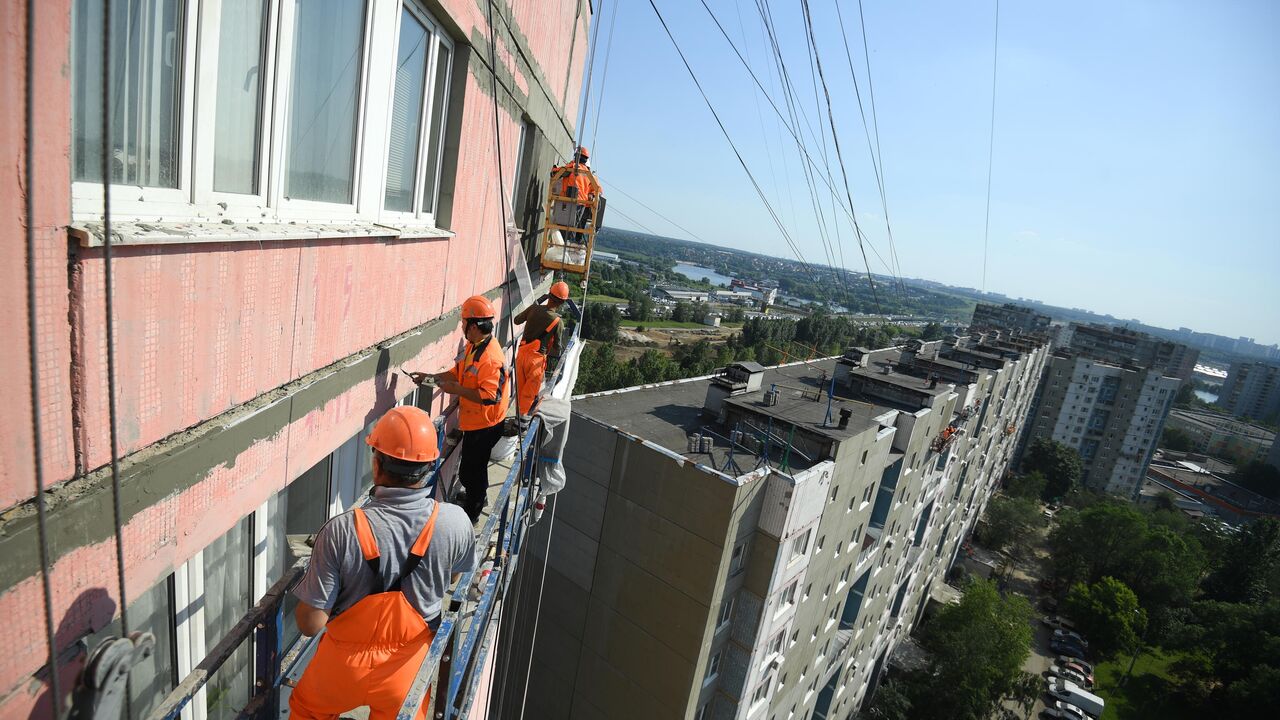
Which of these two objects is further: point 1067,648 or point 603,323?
point 603,323

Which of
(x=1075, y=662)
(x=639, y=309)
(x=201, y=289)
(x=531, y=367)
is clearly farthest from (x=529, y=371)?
(x=639, y=309)

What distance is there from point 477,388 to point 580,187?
6052mm

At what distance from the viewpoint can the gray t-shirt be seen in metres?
2.75

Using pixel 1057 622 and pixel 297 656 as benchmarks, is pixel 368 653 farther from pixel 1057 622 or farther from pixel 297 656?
pixel 1057 622

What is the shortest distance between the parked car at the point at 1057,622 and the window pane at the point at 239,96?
60.7m

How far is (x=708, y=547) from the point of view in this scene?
14547 mm

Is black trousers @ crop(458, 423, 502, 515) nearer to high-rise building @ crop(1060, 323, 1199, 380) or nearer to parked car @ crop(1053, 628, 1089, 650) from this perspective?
parked car @ crop(1053, 628, 1089, 650)

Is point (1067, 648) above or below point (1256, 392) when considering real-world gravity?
below

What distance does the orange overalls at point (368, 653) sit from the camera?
2811 millimetres

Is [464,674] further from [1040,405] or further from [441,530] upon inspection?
[1040,405]

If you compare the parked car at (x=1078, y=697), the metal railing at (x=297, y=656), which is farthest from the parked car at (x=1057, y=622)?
the metal railing at (x=297, y=656)

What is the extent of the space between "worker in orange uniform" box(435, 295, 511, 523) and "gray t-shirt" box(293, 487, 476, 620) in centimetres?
207

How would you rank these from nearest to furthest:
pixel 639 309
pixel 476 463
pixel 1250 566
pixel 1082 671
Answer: pixel 476 463
pixel 1082 671
pixel 1250 566
pixel 639 309

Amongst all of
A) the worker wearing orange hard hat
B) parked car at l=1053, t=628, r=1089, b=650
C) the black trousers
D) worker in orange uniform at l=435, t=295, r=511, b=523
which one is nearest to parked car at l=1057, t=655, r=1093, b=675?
parked car at l=1053, t=628, r=1089, b=650
